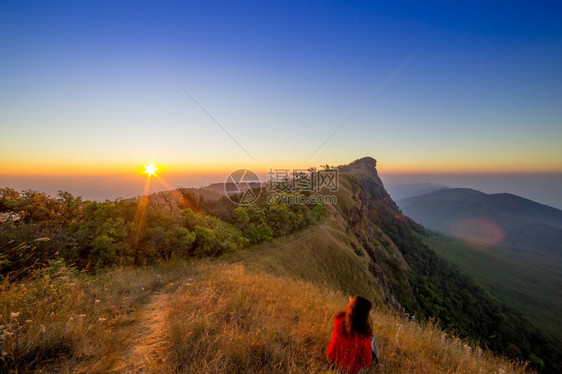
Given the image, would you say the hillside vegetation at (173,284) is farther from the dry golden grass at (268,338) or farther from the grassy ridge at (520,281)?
the grassy ridge at (520,281)

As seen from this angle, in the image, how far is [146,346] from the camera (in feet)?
13.1

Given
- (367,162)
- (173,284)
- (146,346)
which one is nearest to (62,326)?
(146,346)

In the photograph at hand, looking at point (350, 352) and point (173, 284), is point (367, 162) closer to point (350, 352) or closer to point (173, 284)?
A: point (173, 284)

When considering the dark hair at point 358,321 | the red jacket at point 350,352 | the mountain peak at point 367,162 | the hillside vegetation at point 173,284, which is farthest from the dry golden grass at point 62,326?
the mountain peak at point 367,162

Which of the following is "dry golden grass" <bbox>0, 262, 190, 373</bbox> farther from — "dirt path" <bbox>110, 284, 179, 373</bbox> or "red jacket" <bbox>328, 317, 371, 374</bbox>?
"red jacket" <bbox>328, 317, 371, 374</bbox>

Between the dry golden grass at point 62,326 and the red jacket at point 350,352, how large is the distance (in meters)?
3.57

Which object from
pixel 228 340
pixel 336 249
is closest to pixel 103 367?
pixel 228 340

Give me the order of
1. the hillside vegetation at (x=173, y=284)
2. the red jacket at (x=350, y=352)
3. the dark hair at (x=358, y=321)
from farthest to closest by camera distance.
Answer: the dark hair at (x=358, y=321)
the red jacket at (x=350, y=352)
the hillside vegetation at (x=173, y=284)

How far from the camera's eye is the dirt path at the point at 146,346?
342 centimetres

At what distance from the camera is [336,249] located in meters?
19.2

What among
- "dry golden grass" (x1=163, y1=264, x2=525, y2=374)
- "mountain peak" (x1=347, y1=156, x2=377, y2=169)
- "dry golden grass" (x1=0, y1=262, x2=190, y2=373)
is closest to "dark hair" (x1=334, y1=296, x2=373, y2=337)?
"dry golden grass" (x1=163, y1=264, x2=525, y2=374)

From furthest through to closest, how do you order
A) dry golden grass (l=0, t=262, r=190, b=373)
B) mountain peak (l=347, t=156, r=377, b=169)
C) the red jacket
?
1. mountain peak (l=347, t=156, r=377, b=169)
2. the red jacket
3. dry golden grass (l=0, t=262, r=190, b=373)

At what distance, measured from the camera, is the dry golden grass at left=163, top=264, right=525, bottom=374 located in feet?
11.6

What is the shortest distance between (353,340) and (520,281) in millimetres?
152703
